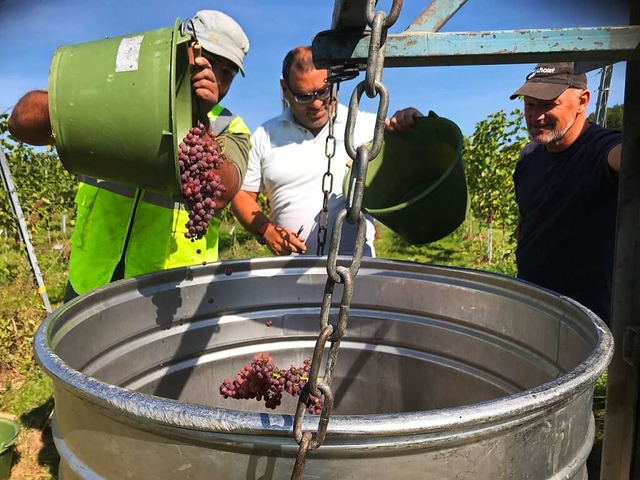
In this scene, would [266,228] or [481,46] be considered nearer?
[481,46]

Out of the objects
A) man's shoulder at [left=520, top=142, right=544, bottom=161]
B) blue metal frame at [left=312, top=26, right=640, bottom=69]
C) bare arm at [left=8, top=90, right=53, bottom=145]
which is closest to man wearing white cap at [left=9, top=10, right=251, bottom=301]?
bare arm at [left=8, top=90, right=53, bottom=145]

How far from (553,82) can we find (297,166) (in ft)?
4.45

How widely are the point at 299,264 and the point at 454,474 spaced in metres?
1.30

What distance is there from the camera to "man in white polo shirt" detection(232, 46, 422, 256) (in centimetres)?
289

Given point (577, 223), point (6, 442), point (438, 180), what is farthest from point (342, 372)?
point (6, 442)

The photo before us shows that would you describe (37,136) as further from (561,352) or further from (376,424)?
(561,352)

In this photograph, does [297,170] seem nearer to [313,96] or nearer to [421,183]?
[313,96]

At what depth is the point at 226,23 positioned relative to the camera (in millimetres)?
2162

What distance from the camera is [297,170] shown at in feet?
10.0

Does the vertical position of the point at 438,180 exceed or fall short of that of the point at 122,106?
it falls short

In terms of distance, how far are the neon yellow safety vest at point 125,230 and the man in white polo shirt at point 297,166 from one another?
66 centimetres

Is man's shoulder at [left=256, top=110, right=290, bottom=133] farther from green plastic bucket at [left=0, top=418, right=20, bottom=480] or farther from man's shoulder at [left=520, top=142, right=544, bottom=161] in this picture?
green plastic bucket at [left=0, top=418, right=20, bottom=480]

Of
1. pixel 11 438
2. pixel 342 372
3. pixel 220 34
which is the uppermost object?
pixel 220 34

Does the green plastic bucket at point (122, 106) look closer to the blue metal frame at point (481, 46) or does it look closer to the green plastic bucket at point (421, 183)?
the blue metal frame at point (481, 46)
